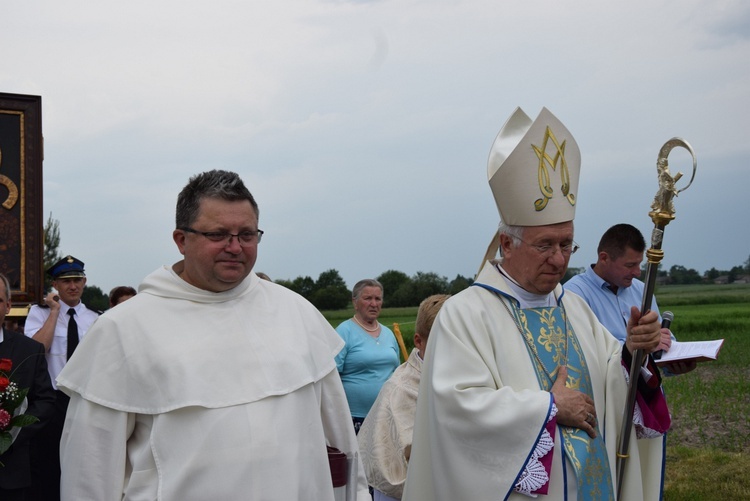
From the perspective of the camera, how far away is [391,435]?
16.7 ft

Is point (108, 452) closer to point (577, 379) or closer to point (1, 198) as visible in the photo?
point (577, 379)

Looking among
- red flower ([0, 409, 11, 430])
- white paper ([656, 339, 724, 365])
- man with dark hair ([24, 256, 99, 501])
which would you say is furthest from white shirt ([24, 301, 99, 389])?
white paper ([656, 339, 724, 365])

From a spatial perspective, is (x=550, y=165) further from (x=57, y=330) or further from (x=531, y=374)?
(x=57, y=330)

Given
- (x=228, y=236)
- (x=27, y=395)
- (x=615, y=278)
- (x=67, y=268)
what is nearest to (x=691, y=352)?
(x=615, y=278)

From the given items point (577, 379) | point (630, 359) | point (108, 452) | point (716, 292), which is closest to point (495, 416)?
point (577, 379)

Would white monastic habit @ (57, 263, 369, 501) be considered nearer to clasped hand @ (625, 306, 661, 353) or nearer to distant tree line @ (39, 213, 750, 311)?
clasped hand @ (625, 306, 661, 353)

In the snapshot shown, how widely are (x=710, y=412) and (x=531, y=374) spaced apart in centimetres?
1136

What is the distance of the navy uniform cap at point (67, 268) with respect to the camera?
314 inches

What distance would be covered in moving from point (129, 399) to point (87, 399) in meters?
0.16

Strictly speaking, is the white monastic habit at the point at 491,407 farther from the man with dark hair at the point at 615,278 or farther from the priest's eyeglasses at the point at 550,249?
the man with dark hair at the point at 615,278

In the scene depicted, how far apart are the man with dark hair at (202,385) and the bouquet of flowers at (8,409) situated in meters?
1.57

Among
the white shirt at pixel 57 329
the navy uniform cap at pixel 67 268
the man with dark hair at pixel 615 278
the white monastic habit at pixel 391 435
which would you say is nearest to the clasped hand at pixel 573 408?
the white monastic habit at pixel 391 435

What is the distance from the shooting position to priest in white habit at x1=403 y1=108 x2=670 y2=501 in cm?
377

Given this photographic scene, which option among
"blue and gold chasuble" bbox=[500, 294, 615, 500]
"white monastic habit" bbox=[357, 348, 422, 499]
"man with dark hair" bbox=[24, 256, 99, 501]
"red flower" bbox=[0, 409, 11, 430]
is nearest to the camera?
"blue and gold chasuble" bbox=[500, 294, 615, 500]
